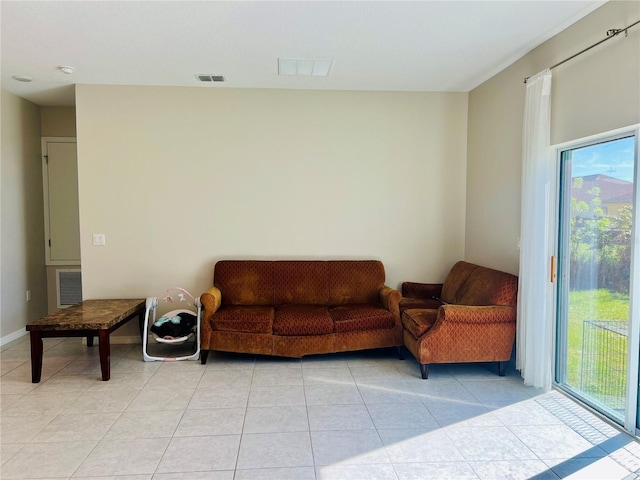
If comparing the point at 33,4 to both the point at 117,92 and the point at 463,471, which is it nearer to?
the point at 117,92

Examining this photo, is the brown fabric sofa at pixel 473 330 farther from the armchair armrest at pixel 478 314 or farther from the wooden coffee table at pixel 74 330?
the wooden coffee table at pixel 74 330

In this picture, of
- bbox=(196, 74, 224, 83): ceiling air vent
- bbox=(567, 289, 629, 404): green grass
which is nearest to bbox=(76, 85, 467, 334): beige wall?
bbox=(196, 74, 224, 83): ceiling air vent

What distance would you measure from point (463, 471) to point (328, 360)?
6.43 ft

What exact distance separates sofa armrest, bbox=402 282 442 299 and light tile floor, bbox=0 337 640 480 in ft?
3.29

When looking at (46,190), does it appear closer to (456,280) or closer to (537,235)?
(456,280)

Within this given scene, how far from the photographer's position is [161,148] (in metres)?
4.67

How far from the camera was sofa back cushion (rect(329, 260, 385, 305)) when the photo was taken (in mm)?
4641

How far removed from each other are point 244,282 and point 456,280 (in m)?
2.24

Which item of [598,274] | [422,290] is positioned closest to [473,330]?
[598,274]

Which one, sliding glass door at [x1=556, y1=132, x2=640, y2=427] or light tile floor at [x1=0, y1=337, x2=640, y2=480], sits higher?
sliding glass door at [x1=556, y1=132, x2=640, y2=427]

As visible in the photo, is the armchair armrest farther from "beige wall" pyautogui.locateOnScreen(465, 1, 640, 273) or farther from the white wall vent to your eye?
the white wall vent

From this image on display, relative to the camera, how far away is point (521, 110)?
3803 millimetres

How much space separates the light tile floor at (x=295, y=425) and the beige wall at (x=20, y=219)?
102 cm

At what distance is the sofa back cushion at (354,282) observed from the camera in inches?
183
